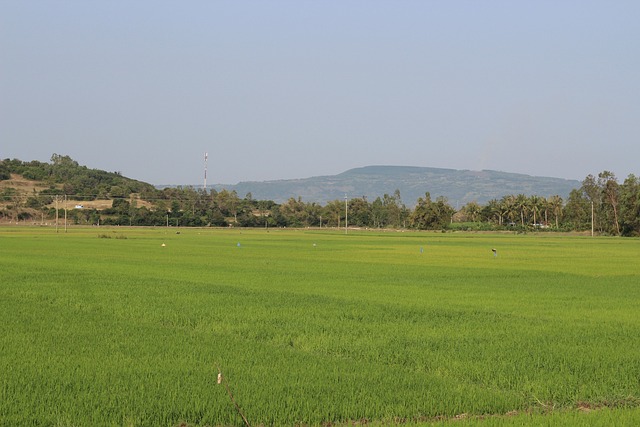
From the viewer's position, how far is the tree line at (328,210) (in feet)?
403

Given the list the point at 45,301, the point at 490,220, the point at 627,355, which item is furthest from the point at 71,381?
the point at 490,220

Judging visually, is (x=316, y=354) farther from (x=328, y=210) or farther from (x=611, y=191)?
(x=328, y=210)

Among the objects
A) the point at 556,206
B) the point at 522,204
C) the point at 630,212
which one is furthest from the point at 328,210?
the point at 630,212

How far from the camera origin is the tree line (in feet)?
403

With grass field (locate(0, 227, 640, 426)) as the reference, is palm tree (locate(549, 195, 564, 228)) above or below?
above

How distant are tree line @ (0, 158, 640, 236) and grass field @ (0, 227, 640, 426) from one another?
303ft

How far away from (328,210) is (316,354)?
539 ft

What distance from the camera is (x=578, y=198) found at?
463 ft

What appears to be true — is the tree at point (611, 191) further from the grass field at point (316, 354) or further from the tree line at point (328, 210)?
Result: the grass field at point (316, 354)

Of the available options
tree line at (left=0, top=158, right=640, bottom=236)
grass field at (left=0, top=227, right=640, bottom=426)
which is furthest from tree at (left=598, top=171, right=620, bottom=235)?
grass field at (left=0, top=227, right=640, bottom=426)

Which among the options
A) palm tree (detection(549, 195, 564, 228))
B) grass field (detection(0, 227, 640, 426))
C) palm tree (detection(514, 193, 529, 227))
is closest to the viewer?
grass field (detection(0, 227, 640, 426))

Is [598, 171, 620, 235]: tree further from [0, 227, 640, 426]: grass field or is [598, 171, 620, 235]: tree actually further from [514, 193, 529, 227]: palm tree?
[0, 227, 640, 426]: grass field

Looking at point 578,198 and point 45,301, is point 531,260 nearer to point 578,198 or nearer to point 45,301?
point 45,301

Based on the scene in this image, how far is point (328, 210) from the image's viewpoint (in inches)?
6949
